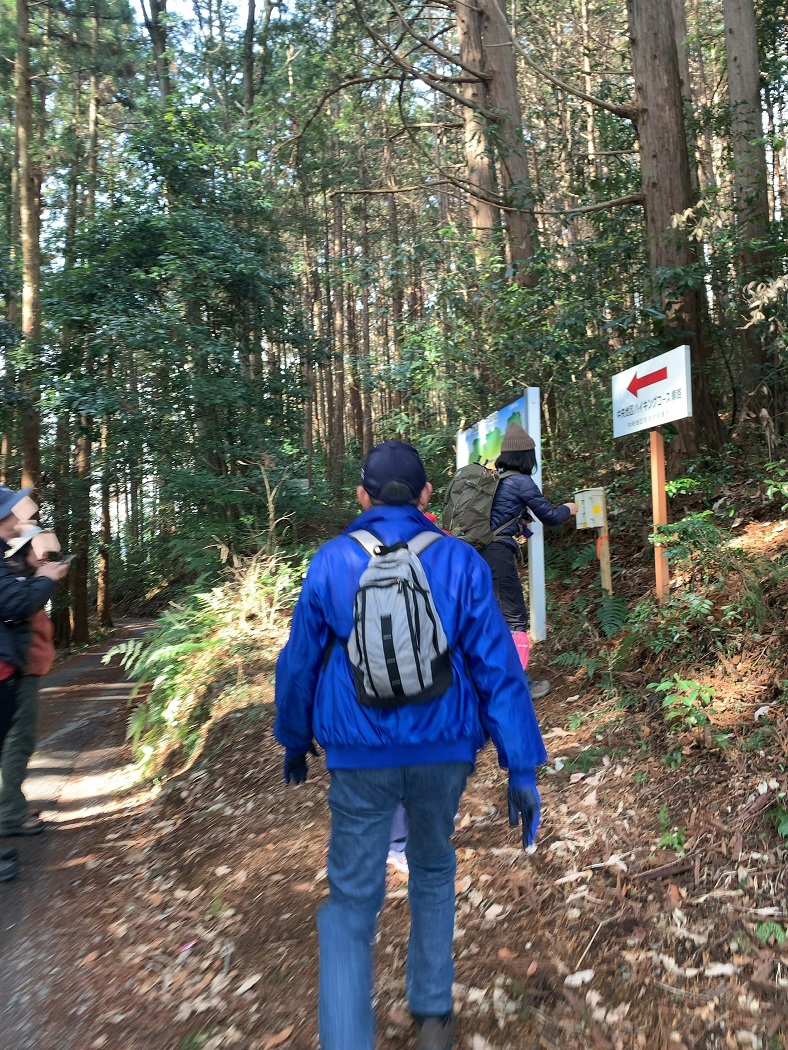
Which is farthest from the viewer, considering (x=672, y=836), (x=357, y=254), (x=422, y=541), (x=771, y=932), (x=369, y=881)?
(x=357, y=254)

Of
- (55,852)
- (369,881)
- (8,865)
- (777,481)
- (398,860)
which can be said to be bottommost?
(55,852)

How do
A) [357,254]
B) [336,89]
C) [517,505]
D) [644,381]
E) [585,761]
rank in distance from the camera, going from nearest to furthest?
[585,761], [517,505], [644,381], [336,89], [357,254]

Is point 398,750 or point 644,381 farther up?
point 644,381

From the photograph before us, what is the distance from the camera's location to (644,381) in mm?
5906

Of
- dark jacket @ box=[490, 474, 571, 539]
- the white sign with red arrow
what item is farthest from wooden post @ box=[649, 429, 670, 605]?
dark jacket @ box=[490, 474, 571, 539]

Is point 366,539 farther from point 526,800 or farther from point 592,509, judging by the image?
point 592,509

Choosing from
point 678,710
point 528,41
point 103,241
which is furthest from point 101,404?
point 528,41

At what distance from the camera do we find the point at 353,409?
27.8m

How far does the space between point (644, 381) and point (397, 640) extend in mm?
4304

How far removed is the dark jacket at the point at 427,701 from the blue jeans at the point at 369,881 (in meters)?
0.08

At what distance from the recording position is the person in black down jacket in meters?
5.74

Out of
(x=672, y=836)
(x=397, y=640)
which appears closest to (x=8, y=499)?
(x=397, y=640)

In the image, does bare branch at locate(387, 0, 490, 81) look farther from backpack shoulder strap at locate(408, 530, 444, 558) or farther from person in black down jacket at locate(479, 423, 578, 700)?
backpack shoulder strap at locate(408, 530, 444, 558)

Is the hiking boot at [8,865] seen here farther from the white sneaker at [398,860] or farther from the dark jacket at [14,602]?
the white sneaker at [398,860]
